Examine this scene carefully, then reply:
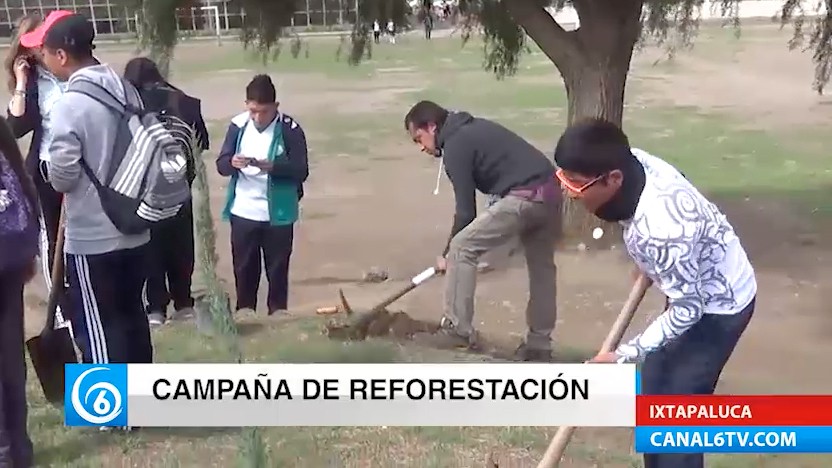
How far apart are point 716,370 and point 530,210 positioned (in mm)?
2011

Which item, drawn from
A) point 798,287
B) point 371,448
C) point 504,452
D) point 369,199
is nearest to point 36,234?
point 371,448

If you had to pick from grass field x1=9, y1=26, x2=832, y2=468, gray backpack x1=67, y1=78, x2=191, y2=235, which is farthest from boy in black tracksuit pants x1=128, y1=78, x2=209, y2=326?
gray backpack x1=67, y1=78, x2=191, y2=235

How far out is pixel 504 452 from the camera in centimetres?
362

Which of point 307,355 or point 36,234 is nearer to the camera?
point 36,234

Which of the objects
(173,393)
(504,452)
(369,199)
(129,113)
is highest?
(129,113)

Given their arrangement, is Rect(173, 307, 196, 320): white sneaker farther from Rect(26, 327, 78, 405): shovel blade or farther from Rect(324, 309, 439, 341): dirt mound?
Rect(26, 327, 78, 405): shovel blade

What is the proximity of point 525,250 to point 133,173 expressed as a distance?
231 centimetres

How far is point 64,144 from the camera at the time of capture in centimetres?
342

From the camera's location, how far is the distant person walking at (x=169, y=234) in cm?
505

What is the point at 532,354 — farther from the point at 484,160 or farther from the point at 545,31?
the point at 545,31

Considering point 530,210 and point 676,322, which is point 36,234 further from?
point 530,210

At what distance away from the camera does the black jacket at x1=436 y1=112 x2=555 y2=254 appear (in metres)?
4.86

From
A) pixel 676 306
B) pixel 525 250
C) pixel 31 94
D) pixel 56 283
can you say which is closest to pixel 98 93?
pixel 56 283

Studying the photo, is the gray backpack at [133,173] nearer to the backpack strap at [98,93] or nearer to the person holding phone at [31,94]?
the backpack strap at [98,93]
